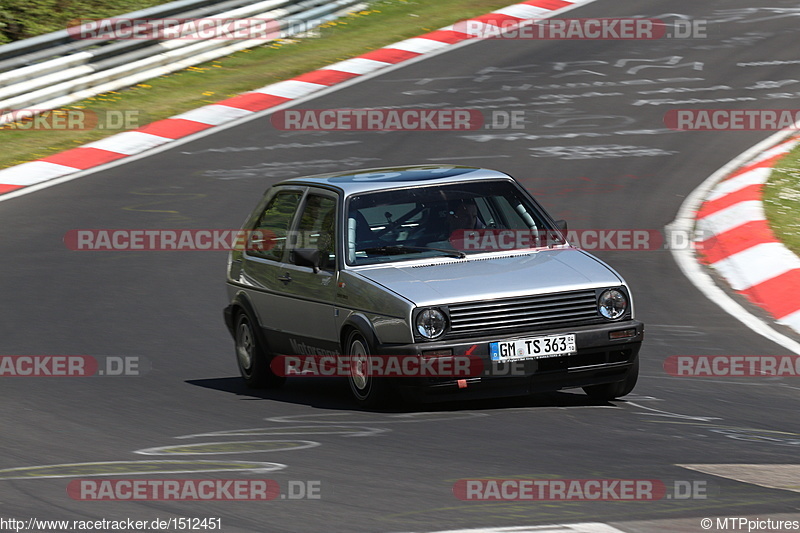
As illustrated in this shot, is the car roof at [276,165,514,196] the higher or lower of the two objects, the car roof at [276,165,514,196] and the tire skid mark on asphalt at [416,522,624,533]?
the higher

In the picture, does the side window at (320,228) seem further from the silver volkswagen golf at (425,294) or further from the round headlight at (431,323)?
the round headlight at (431,323)

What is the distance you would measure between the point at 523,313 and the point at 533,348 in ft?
0.73

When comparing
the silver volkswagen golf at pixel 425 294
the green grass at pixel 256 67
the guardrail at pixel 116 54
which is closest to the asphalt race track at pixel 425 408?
the silver volkswagen golf at pixel 425 294

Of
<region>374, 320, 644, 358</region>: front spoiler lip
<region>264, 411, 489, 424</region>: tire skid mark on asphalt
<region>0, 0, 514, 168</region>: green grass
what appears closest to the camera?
<region>374, 320, 644, 358</region>: front spoiler lip

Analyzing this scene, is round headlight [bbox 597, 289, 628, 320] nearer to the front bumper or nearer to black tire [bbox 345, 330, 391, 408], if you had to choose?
the front bumper

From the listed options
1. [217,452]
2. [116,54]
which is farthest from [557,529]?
[116,54]

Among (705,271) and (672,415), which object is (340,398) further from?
(705,271)

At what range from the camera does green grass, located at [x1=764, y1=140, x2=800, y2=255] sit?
38.9 ft

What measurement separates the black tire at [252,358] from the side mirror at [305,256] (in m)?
0.95

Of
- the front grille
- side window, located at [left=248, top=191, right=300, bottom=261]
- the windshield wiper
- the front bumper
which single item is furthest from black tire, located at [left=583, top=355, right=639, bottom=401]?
side window, located at [left=248, top=191, right=300, bottom=261]

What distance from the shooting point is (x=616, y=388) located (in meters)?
7.91

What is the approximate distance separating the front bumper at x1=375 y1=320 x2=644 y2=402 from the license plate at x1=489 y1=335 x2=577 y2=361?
0.03 meters

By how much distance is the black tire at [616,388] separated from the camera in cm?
783

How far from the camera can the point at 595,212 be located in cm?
1331
